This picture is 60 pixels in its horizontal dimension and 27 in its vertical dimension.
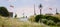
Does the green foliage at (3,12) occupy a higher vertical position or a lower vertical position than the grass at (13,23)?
higher

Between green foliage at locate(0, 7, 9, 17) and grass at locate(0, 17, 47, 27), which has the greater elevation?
green foliage at locate(0, 7, 9, 17)

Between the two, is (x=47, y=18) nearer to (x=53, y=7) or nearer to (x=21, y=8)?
(x=53, y=7)

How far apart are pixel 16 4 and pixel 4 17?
1.77 feet

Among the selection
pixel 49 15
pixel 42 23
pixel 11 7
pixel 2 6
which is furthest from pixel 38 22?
pixel 2 6

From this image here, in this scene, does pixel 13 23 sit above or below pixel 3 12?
below

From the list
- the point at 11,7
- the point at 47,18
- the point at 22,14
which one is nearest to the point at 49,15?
the point at 47,18

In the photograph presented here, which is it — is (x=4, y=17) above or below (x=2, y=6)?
below

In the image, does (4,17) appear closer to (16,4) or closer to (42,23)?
(16,4)

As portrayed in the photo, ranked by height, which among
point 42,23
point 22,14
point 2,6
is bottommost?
point 42,23

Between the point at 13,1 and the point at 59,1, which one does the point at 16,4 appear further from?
the point at 59,1

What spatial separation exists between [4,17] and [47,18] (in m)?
1.29

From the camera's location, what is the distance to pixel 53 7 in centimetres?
409

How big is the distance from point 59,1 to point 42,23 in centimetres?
85

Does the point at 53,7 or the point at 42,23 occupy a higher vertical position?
the point at 53,7
